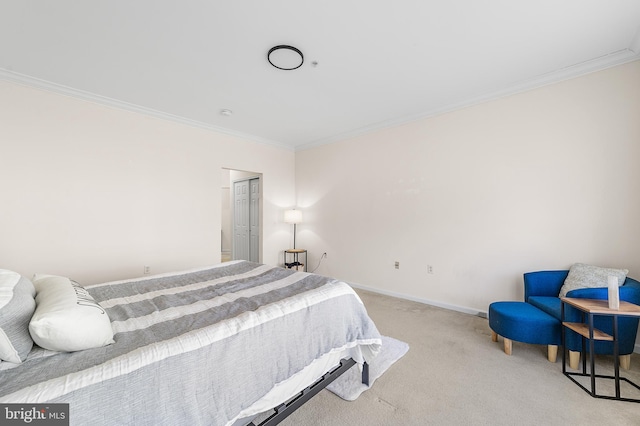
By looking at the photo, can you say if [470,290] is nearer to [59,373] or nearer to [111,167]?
[59,373]

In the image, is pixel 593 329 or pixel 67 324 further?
pixel 593 329

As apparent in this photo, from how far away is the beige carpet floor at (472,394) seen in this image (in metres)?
1.61

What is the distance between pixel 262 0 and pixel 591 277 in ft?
11.4

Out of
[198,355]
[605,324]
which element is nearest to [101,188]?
[198,355]

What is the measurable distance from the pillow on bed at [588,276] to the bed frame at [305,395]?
202cm

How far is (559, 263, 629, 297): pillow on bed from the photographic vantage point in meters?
2.22

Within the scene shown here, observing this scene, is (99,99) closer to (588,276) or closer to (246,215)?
(246,215)

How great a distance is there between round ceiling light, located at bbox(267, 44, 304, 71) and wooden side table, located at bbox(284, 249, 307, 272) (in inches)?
130

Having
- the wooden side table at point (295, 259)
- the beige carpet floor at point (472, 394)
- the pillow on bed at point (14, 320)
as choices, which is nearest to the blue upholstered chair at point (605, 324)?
the beige carpet floor at point (472, 394)

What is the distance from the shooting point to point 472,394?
1825 mm

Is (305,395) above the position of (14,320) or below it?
below

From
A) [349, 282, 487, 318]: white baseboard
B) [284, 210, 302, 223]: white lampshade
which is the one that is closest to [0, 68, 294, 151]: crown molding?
[284, 210, 302, 223]: white lampshade

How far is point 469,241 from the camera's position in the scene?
3291 millimetres

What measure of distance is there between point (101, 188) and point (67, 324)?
110 inches
